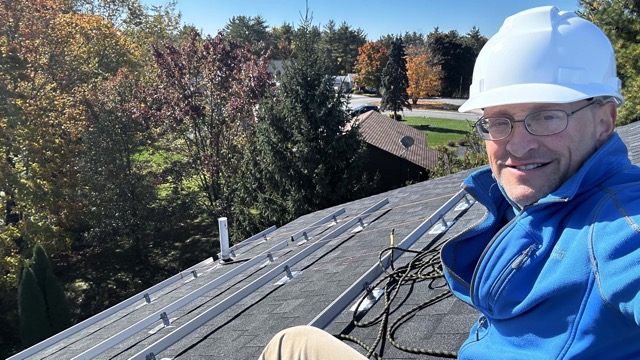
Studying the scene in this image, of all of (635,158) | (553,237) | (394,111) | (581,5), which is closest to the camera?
(553,237)

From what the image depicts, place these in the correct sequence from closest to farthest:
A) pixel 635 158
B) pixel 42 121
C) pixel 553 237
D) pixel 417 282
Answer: pixel 553 237, pixel 417 282, pixel 635 158, pixel 42 121

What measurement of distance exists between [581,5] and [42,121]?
21.8 meters

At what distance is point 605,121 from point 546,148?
21 centimetres

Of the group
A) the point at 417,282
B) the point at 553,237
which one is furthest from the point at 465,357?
the point at 417,282

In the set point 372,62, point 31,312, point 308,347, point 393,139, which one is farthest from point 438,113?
point 308,347

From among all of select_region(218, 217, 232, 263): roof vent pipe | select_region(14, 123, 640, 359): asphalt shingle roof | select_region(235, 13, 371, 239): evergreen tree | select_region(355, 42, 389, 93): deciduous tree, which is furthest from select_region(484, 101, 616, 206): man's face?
select_region(355, 42, 389, 93): deciduous tree

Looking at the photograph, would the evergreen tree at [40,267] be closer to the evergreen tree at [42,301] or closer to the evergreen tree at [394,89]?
the evergreen tree at [42,301]

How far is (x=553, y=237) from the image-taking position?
1.44 metres

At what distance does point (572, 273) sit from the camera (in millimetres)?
1291

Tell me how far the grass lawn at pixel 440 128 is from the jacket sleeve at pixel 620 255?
100 ft

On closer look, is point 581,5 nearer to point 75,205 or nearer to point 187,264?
point 187,264

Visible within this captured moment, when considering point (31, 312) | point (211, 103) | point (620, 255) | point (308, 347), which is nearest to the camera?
point (620, 255)

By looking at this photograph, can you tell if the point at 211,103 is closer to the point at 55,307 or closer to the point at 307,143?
the point at 307,143

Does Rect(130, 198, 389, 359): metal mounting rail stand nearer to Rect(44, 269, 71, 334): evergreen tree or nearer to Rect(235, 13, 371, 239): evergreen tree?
Rect(235, 13, 371, 239): evergreen tree
